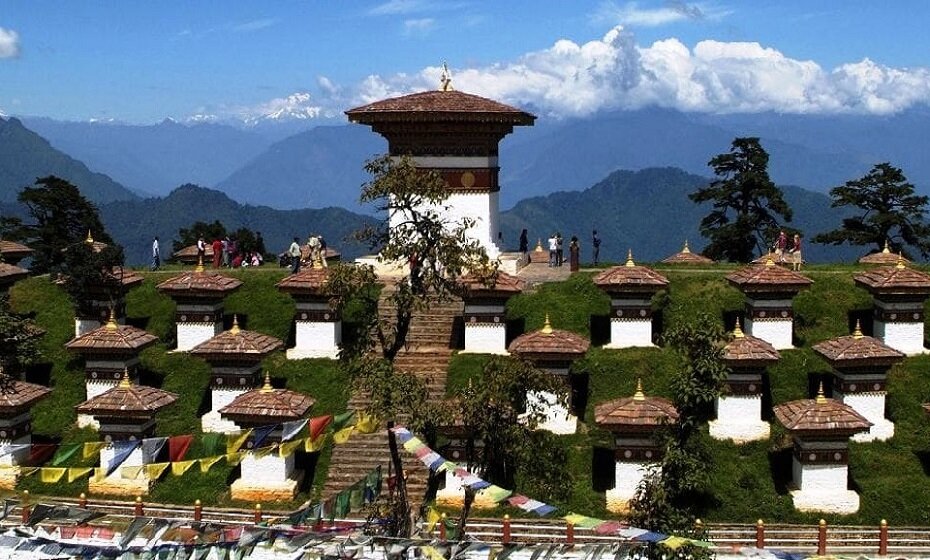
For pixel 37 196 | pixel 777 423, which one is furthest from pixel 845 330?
pixel 37 196

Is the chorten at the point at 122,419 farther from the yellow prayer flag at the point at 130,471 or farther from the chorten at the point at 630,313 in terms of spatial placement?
the chorten at the point at 630,313

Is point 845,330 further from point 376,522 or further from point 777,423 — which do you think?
point 376,522

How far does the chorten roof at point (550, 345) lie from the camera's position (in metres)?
26.1

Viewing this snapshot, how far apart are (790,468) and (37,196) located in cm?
3138

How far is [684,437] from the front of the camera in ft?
59.7

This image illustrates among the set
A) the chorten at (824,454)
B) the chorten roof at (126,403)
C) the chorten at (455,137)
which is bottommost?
the chorten at (824,454)

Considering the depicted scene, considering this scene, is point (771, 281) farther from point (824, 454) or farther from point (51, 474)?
point (51, 474)

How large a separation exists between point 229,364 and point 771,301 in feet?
46.5

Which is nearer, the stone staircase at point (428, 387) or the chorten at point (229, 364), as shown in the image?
the stone staircase at point (428, 387)

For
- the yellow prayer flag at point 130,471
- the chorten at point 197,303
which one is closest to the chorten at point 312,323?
the chorten at point 197,303

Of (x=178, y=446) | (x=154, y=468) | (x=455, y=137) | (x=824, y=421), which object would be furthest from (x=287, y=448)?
(x=455, y=137)

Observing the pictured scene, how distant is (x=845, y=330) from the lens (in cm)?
2962

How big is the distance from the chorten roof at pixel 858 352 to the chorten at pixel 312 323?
12.8 m

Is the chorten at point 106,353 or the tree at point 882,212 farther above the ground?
the tree at point 882,212
